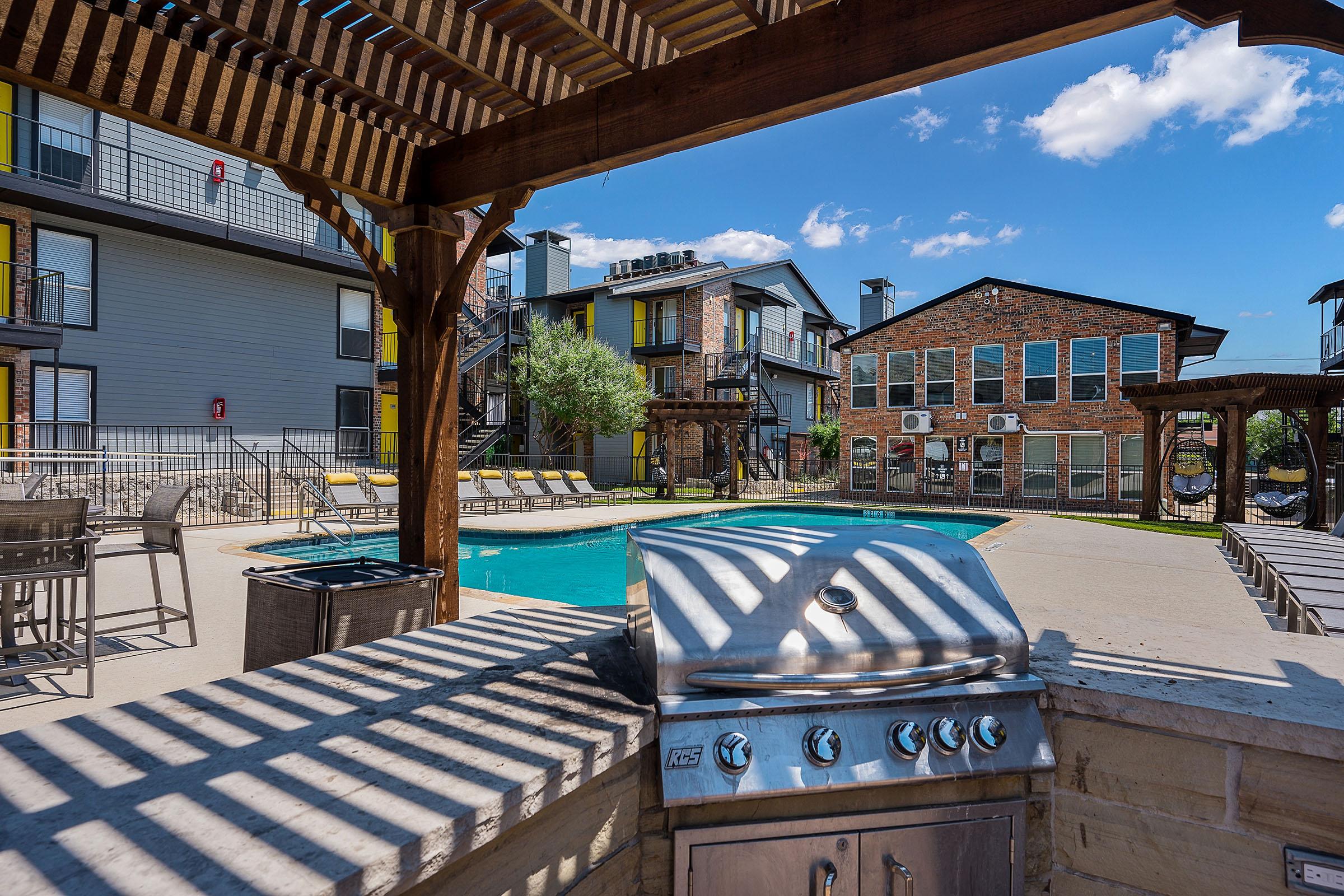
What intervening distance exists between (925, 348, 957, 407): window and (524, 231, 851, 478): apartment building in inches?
188

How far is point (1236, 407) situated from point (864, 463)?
1046 cm

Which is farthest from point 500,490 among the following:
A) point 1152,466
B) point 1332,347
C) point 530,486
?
point 1332,347

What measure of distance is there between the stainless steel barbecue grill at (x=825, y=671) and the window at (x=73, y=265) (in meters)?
16.4

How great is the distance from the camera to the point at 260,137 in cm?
351

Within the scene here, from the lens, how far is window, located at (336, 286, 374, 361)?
1777 centimetres

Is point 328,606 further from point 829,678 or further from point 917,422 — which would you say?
point 917,422

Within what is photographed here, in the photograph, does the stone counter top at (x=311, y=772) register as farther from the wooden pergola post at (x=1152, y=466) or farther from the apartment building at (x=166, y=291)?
the wooden pergola post at (x=1152, y=466)

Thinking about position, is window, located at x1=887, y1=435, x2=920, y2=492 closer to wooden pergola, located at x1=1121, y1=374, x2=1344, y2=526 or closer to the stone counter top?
wooden pergola, located at x1=1121, y1=374, x2=1344, y2=526

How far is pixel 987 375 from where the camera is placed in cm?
1947

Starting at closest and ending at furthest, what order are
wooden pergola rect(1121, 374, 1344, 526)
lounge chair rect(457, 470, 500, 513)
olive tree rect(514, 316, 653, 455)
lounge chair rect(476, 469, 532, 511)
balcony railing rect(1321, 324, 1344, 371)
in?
wooden pergola rect(1121, 374, 1344, 526), lounge chair rect(457, 470, 500, 513), lounge chair rect(476, 469, 532, 511), olive tree rect(514, 316, 653, 455), balcony railing rect(1321, 324, 1344, 371)

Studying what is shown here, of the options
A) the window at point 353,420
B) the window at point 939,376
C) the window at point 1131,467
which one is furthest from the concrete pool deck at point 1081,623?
the window at point 939,376

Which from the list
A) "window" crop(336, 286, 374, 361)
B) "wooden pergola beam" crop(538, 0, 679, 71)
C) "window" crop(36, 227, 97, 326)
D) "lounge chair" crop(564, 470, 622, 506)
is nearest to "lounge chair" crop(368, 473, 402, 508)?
"lounge chair" crop(564, 470, 622, 506)

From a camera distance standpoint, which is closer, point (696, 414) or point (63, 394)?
point (63, 394)

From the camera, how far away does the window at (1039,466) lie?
60.5 feet
